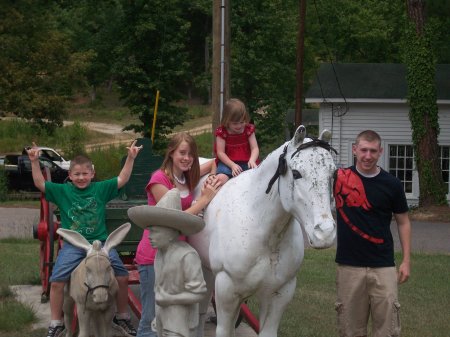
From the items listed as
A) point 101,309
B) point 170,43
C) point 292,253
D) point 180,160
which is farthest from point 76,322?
point 170,43

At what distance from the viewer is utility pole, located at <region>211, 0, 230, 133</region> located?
545 inches

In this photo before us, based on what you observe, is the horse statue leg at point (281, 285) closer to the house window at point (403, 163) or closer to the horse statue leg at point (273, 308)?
the horse statue leg at point (273, 308)

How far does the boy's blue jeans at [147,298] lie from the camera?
251 inches

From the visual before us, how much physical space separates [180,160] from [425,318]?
429 centimetres

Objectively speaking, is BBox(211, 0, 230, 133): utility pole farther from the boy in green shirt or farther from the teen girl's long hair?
the teen girl's long hair

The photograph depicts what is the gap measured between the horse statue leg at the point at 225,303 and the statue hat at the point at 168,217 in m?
0.36

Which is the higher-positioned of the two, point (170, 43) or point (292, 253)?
point (170, 43)

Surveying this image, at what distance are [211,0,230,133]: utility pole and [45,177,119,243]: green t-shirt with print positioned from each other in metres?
6.83

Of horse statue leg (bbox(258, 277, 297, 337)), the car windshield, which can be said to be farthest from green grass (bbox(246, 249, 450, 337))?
the car windshield

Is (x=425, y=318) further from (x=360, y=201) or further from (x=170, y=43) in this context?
(x=170, y=43)

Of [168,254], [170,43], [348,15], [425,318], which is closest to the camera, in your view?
[168,254]

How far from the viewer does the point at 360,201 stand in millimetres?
6195

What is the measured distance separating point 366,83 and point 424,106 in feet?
12.4

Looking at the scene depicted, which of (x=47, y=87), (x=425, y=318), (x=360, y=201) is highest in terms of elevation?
(x=47, y=87)
